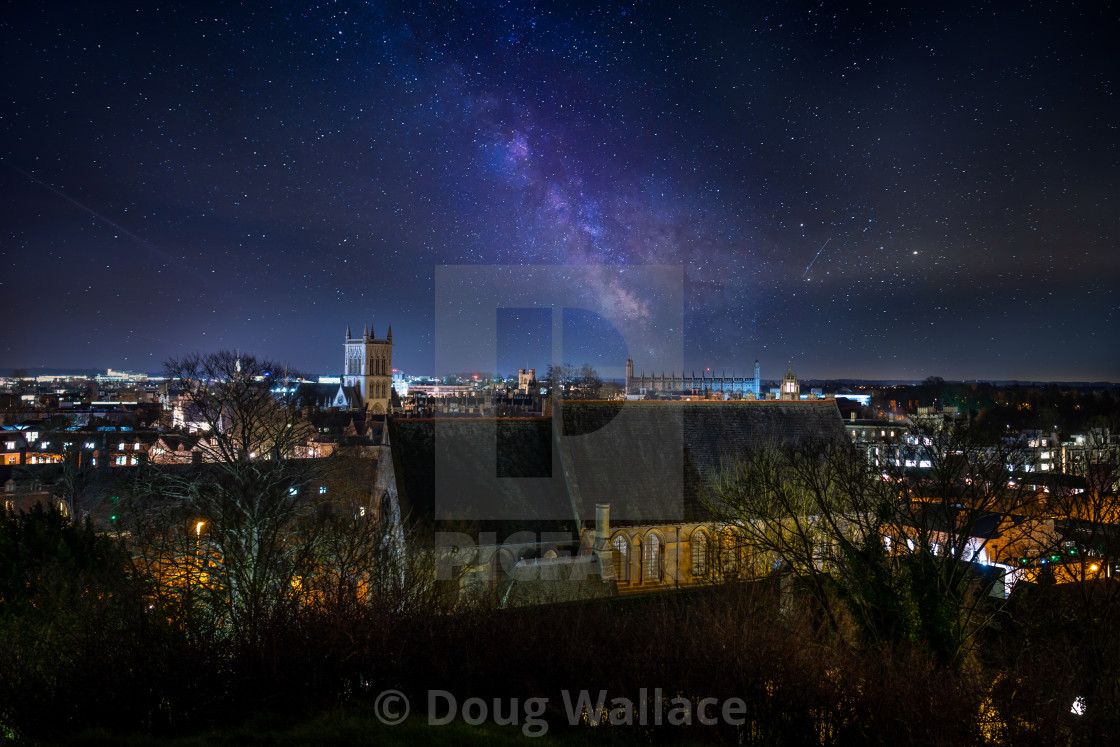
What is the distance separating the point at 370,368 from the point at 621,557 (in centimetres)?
9141

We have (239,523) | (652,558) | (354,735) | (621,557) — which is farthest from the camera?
(652,558)

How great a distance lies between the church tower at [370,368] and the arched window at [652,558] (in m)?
86.3

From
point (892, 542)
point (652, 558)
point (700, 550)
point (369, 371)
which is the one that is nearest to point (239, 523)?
point (652, 558)

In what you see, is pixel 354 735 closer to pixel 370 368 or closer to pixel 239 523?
pixel 239 523

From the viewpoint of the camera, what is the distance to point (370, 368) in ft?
334

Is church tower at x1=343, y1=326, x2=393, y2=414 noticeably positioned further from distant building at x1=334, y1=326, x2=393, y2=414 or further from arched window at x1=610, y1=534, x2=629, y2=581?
arched window at x1=610, y1=534, x2=629, y2=581

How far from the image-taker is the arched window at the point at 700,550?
18422 millimetres

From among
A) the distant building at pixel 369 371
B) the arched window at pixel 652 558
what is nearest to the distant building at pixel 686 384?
the distant building at pixel 369 371

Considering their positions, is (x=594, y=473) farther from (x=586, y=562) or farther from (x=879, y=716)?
(x=879, y=716)

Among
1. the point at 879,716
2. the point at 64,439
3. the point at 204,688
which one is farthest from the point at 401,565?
the point at 64,439

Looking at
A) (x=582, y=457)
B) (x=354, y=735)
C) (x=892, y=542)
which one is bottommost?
(x=354, y=735)

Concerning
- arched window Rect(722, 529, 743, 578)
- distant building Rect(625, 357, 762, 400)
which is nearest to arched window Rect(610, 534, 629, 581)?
arched window Rect(722, 529, 743, 578)

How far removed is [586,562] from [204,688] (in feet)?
30.6

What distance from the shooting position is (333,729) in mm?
8578
